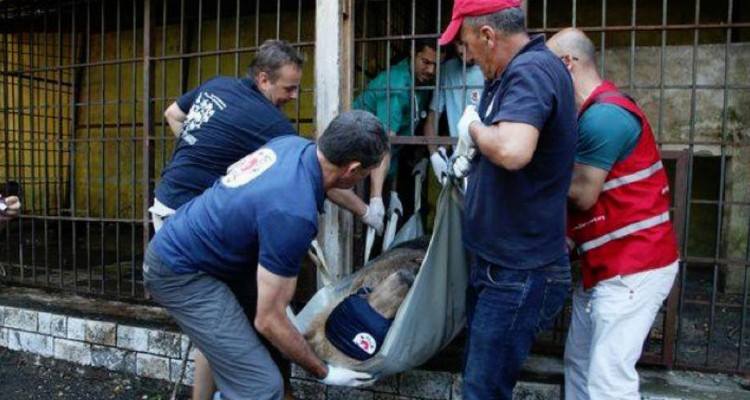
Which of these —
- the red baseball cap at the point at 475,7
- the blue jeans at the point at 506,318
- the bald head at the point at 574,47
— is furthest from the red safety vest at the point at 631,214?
the red baseball cap at the point at 475,7

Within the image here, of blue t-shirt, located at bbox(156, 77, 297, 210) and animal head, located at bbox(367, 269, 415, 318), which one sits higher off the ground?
blue t-shirt, located at bbox(156, 77, 297, 210)

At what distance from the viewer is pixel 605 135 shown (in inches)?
98.9

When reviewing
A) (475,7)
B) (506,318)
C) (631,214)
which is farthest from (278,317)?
(631,214)

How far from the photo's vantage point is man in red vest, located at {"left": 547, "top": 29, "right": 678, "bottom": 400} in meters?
2.55

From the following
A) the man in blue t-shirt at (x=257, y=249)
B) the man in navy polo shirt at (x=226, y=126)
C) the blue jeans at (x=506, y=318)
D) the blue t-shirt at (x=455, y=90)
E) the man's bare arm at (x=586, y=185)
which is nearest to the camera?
the man in blue t-shirt at (x=257, y=249)

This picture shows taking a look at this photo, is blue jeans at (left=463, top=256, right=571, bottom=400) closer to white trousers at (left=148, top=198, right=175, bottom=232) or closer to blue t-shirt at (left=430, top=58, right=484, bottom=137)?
blue t-shirt at (left=430, top=58, right=484, bottom=137)

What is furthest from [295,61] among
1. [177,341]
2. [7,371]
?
[7,371]

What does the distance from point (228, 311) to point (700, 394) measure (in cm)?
240

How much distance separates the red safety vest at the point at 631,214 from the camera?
103 inches

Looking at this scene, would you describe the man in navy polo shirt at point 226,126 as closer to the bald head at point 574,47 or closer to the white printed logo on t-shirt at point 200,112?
the white printed logo on t-shirt at point 200,112

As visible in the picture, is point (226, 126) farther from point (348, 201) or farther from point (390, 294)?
point (390, 294)

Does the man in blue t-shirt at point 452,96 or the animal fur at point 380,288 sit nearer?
the animal fur at point 380,288

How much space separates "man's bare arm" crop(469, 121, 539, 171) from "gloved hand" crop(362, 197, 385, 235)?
147cm

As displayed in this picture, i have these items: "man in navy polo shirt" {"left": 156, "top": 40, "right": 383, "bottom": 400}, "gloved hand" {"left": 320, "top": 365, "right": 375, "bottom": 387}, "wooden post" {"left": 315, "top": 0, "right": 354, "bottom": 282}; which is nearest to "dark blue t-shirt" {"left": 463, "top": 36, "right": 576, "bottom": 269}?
"gloved hand" {"left": 320, "top": 365, "right": 375, "bottom": 387}
